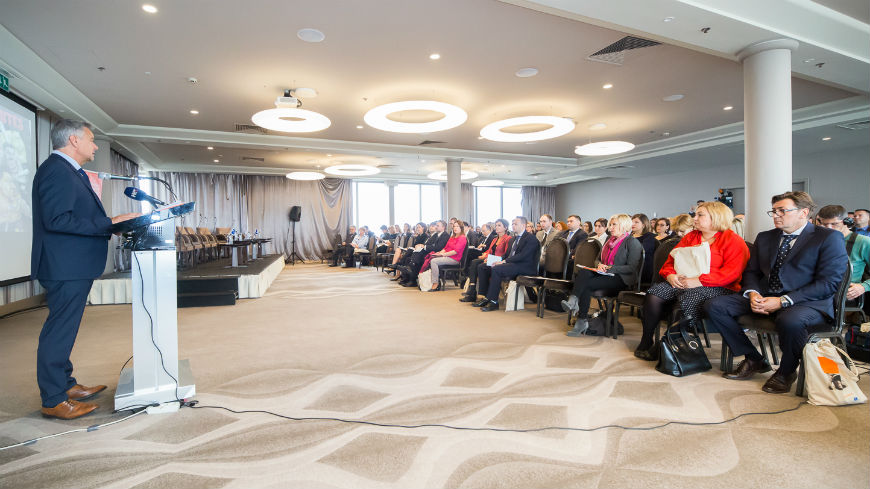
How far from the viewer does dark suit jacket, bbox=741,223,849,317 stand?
2.54 meters

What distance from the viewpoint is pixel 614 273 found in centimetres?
391

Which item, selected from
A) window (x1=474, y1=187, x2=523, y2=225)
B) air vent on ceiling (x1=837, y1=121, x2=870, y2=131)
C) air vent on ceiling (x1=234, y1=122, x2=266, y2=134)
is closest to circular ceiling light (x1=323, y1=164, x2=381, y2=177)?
air vent on ceiling (x1=234, y1=122, x2=266, y2=134)

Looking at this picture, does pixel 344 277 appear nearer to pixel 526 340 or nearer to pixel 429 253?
pixel 429 253

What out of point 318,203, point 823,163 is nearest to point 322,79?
point 318,203

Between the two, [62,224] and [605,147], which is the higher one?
[605,147]

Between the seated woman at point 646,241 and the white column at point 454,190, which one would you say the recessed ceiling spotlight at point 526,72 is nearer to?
the seated woman at point 646,241

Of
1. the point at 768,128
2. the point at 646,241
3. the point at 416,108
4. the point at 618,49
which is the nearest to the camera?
the point at 768,128

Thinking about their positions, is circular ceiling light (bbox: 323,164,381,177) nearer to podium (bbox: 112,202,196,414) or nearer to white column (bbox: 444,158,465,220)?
white column (bbox: 444,158,465,220)

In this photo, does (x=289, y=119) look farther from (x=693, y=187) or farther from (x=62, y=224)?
(x=693, y=187)

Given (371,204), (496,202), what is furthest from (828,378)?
(496,202)

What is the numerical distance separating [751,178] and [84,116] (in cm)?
970

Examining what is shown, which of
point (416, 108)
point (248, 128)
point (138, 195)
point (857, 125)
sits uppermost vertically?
point (248, 128)

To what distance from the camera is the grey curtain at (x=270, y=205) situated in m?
13.7

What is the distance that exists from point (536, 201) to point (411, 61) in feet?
45.3
